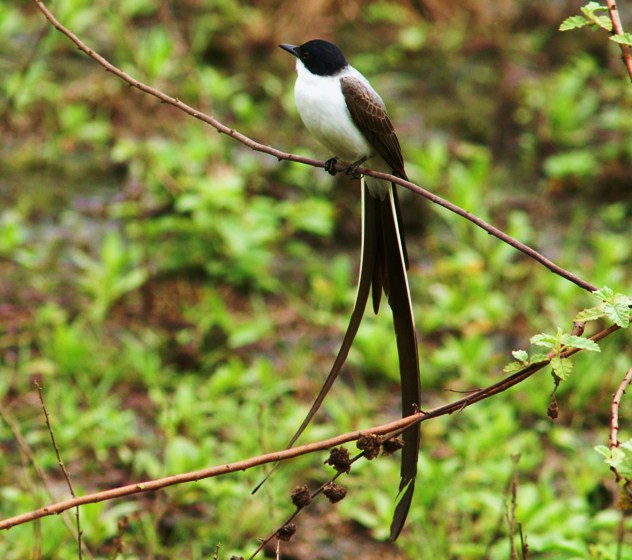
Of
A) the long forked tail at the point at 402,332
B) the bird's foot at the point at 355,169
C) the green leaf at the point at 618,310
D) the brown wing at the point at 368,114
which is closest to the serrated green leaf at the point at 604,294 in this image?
the green leaf at the point at 618,310

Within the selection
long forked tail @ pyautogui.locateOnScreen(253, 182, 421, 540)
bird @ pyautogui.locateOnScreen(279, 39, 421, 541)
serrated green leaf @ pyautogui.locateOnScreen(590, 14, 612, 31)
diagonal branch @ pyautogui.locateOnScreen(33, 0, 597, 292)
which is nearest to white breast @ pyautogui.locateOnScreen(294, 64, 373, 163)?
bird @ pyautogui.locateOnScreen(279, 39, 421, 541)

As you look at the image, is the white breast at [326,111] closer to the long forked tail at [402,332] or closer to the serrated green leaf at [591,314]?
the long forked tail at [402,332]

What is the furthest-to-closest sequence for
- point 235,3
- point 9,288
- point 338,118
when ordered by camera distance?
point 235,3 → point 9,288 → point 338,118

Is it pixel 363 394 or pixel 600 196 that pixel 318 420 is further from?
pixel 600 196

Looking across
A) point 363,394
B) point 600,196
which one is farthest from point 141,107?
point 600,196

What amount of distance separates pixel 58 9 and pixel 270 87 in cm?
169

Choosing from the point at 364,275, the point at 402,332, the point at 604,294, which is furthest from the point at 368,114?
the point at 604,294

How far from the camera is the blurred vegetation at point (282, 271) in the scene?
388 cm

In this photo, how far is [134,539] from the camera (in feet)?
11.9

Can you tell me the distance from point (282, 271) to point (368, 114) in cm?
280

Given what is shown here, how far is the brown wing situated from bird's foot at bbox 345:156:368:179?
0.23 ft

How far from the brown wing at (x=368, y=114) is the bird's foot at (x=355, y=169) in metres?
0.07

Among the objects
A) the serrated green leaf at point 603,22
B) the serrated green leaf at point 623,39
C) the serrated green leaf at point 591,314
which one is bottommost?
the serrated green leaf at point 591,314

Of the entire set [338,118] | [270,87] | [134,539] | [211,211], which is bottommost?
[134,539]
